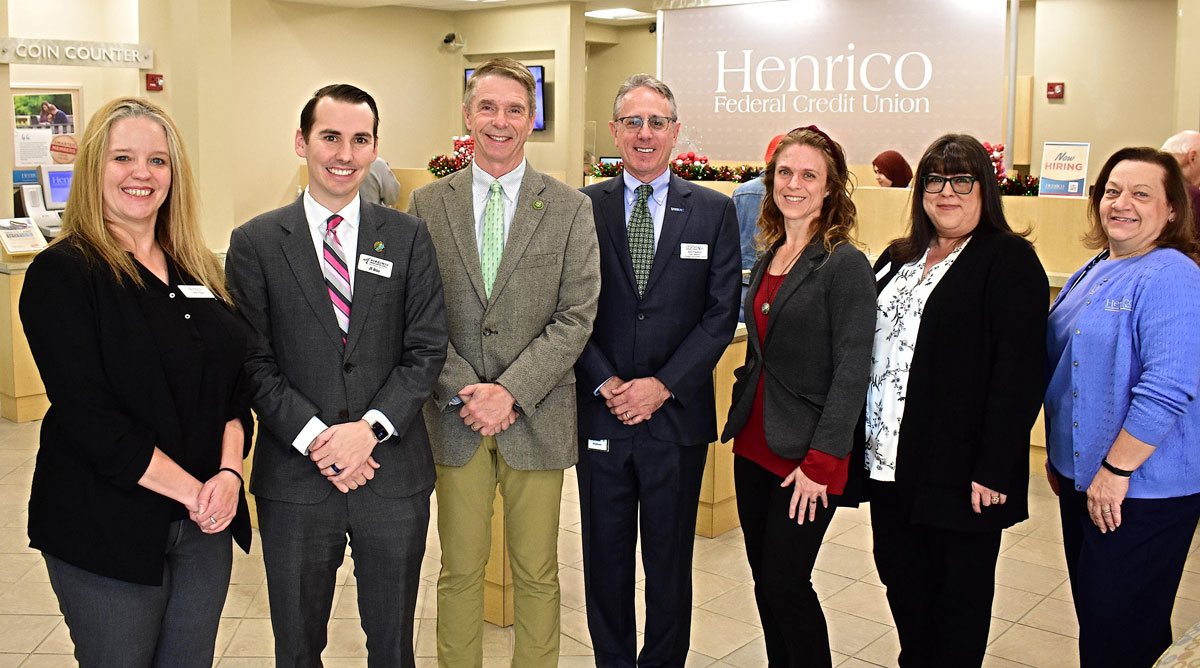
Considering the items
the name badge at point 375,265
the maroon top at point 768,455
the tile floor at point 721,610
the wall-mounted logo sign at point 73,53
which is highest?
the wall-mounted logo sign at point 73,53

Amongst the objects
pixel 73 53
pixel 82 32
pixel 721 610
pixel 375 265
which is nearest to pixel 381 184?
pixel 73 53

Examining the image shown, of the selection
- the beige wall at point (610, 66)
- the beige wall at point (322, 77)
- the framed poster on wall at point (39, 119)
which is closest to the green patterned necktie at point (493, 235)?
the framed poster on wall at point (39, 119)

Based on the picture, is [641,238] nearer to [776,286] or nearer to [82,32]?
[776,286]

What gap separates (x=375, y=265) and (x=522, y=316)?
18.0 inches

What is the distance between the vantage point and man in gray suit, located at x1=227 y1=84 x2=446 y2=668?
2443 mm

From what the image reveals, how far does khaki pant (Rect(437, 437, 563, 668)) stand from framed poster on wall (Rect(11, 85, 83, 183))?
31.4 ft

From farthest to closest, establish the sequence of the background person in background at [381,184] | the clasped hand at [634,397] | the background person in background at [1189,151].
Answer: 1. the background person in background at [381,184]
2. the background person in background at [1189,151]
3. the clasped hand at [634,397]

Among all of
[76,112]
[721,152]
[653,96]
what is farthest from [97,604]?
[76,112]

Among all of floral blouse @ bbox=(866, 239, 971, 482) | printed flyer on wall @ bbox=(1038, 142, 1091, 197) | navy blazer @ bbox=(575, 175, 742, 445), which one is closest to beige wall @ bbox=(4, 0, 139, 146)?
printed flyer on wall @ bbox=(1038, 142, 1091, 197)

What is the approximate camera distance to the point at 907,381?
105 inches

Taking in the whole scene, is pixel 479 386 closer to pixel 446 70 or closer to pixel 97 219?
pixel 97 219

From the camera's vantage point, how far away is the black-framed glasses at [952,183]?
2.61 meters

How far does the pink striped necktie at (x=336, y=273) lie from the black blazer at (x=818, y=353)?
108 centimetres

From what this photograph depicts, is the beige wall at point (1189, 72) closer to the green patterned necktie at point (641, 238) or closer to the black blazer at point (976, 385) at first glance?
the black blazer at point (976, 385)
